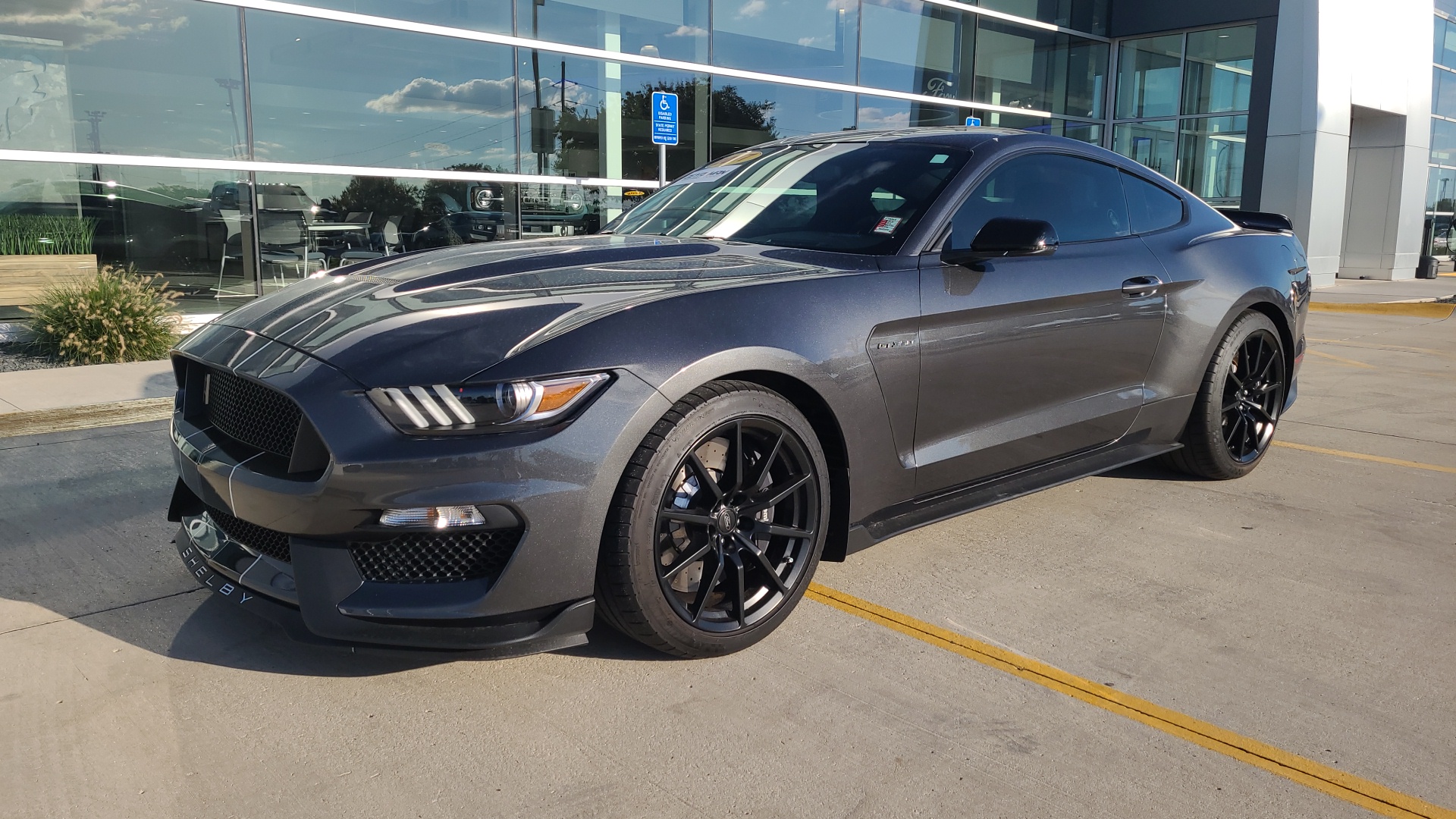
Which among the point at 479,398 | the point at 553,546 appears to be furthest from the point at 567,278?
the point at 553,546

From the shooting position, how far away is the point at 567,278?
311cm

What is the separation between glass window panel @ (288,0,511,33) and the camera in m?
11.3

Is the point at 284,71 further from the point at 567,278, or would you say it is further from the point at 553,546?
the point at 553,546

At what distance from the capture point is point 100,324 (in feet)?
27.0

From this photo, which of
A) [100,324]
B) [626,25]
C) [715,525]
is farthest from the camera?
[626,25]

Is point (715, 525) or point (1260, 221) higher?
point (1260, 221)

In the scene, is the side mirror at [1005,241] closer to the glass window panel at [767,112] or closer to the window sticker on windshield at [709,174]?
the window sticker on windshield at [709,174]

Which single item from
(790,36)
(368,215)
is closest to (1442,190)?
(790,36)

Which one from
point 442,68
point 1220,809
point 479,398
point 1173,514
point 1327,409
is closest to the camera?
point 1220,809

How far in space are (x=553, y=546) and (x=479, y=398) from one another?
40 centimetres

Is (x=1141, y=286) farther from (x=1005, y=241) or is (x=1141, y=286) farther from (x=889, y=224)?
(x=889, y=224)

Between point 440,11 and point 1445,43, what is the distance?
23733 millimetres

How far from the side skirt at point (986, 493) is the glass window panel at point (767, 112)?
10.8m

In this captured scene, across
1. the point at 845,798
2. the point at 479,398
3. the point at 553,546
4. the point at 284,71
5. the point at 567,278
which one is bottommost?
the point at 845,798
